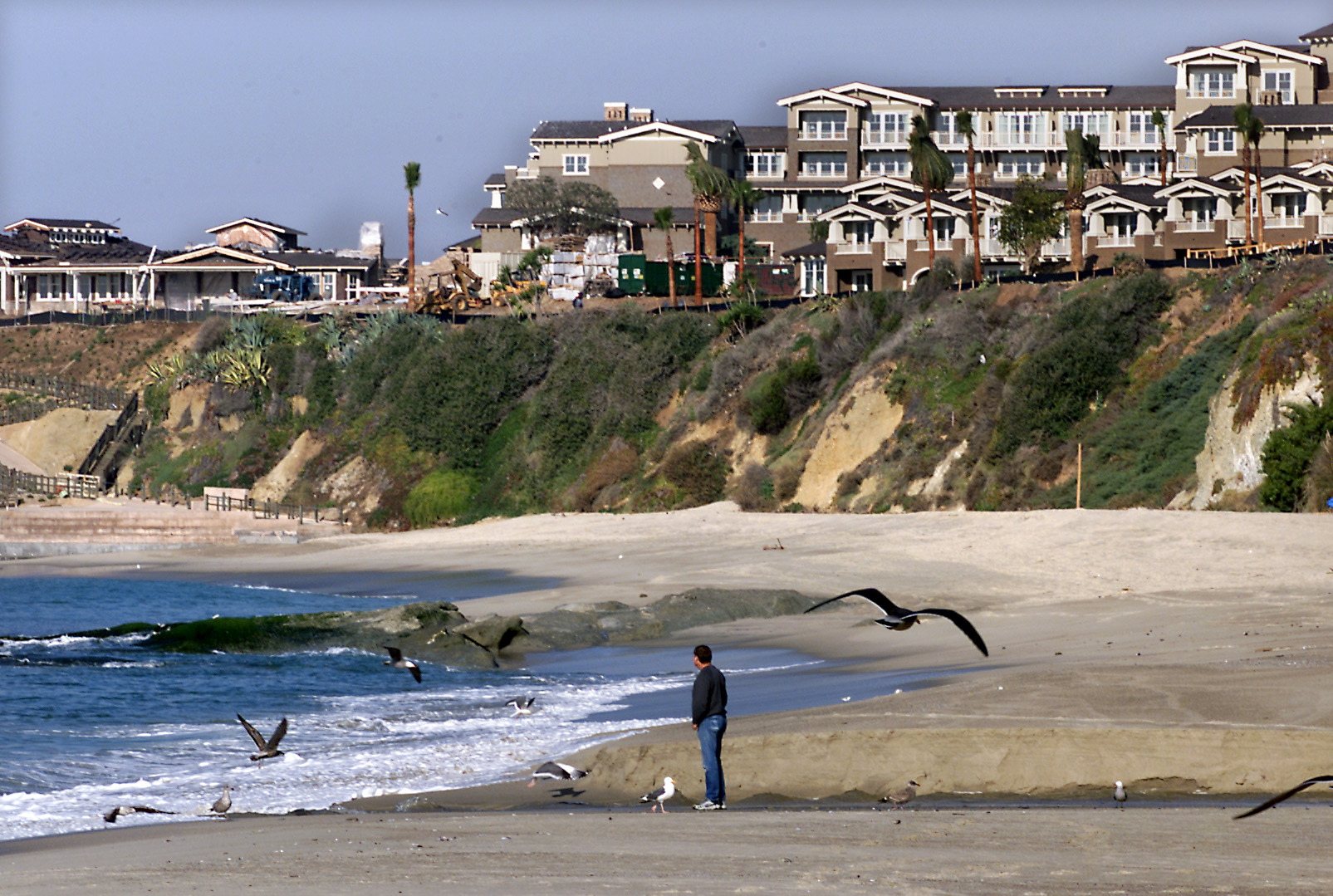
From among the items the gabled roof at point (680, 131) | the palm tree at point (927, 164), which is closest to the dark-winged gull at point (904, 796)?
the palm tree at point (927, 164)

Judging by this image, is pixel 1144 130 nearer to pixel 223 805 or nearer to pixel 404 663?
pixel 404 663

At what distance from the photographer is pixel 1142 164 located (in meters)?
94.1

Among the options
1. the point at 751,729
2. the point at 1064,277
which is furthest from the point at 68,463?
the point at 751,729

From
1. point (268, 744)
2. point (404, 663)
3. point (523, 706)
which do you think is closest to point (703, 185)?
point (404, 663)

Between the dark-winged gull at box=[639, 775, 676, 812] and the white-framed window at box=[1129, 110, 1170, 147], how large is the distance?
88303mm

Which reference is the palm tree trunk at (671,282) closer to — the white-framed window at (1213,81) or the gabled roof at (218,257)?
the gabled roof at (218,257)

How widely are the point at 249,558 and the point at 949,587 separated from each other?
2737 cm

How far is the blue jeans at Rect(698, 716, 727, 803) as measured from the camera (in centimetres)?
1315

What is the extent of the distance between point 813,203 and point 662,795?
8365cm

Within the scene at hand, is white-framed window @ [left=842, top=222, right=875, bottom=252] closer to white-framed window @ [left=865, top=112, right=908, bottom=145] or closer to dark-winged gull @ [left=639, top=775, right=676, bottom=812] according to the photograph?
white-framed window @ [left=865, top=112, right=908, bottom=145]

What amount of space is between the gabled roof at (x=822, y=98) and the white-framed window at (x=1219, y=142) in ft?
68.8

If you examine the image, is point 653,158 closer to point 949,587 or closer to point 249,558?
point 249,558

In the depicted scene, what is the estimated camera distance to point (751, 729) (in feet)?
51.2

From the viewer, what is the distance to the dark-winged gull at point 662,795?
13250 mm
